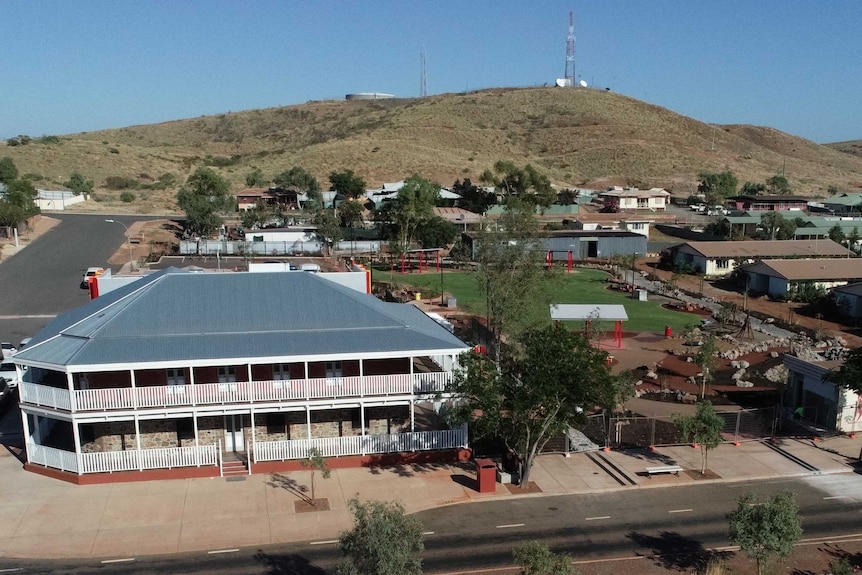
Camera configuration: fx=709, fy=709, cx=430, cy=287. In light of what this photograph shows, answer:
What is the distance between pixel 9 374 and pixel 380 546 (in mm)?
24393

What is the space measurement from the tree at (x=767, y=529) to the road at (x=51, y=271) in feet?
122

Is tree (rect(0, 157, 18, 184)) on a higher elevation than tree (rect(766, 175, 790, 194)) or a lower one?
higher

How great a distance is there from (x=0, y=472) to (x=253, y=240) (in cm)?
4902

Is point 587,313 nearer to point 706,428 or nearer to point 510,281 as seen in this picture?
point 510,281

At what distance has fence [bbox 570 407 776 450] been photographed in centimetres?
2584

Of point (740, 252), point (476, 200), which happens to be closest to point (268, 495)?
point (740, 252)

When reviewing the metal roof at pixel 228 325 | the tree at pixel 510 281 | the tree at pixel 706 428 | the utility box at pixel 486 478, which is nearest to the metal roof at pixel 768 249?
the tree at pixel 510 281

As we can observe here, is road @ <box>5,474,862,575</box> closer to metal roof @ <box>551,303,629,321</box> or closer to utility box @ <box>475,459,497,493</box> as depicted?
utility box @ <box>475,459,497,493</box>

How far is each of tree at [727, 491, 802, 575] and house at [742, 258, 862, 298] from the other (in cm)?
3999

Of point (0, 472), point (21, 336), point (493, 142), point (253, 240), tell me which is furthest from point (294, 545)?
point (493, 142)

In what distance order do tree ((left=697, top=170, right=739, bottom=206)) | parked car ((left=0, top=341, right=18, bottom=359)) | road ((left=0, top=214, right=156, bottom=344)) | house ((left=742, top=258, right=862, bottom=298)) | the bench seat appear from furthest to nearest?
tree ((left=697, top=170, right=739, bottom=206))
house ((left=742, top=258, right=862, bottom=298))
road ((left=0, top=214, right=156, bottom=344))
parked car ((left=0, top=341, right=18, bottom=359))
the bench seat

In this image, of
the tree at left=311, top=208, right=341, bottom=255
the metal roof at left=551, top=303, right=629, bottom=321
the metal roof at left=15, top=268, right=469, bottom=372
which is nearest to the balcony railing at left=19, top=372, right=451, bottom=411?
the metal roof at left=15, top=268, right=469, bottom=372

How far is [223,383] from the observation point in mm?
→ 22438

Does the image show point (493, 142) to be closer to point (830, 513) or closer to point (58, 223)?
point (58, 223)
